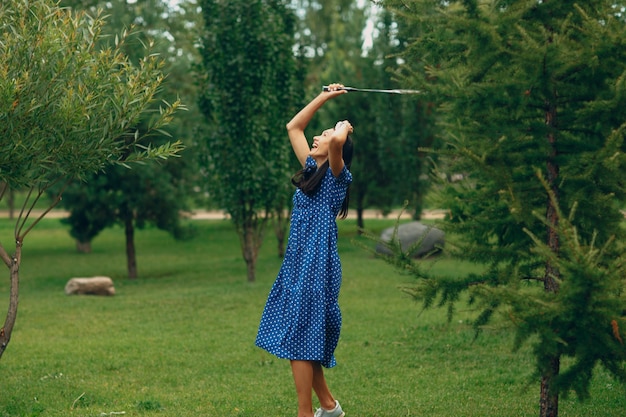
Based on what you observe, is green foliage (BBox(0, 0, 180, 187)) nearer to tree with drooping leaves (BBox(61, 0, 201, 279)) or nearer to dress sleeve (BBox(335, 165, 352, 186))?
dress sleeve (BBox(335, 165, 352, 186))

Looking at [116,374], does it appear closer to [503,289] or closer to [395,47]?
[503,289]

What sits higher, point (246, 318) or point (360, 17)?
point (360, 17)

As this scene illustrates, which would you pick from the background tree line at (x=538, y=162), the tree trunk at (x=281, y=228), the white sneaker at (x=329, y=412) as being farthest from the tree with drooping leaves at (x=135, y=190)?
the white sneaker at (x=329, y=412)

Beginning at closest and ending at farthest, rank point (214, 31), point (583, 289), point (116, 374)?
1. point (583, 289)
2. point (116, 374)
3. point (214, 31)

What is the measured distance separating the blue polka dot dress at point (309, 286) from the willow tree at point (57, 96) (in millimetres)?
1430

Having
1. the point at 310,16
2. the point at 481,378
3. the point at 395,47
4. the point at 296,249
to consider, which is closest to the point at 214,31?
the point at 395,47

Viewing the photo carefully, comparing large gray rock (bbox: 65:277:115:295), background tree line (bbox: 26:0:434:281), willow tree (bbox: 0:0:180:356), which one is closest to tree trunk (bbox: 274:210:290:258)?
background tree line (bbox: 26:0:434:281)

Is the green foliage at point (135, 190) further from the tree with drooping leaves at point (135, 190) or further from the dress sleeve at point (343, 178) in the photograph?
the dress sleeve at point (343, 178)

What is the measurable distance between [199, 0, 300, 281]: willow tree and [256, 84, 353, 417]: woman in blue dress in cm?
1112

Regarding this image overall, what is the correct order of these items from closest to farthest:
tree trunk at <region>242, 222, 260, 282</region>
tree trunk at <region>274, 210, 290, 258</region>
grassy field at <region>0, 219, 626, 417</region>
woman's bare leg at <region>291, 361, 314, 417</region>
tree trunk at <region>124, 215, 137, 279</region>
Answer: woman's bare leg at <region>291, 361, 314, 417</region> < grassy field at <region>0, 219, 626, 417</region> < tree trunk at <region>242, 222, 260, 282</region> < tree trunk at <region>124, 215, 137, 279</region> < tree trunk at <region>274, 210, 290, 258</region>

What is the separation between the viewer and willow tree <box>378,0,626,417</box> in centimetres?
475

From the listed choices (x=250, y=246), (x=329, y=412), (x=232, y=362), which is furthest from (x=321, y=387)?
(x=250, y=246)

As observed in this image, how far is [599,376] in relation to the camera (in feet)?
28.1

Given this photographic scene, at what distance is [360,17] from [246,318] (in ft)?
55.8
